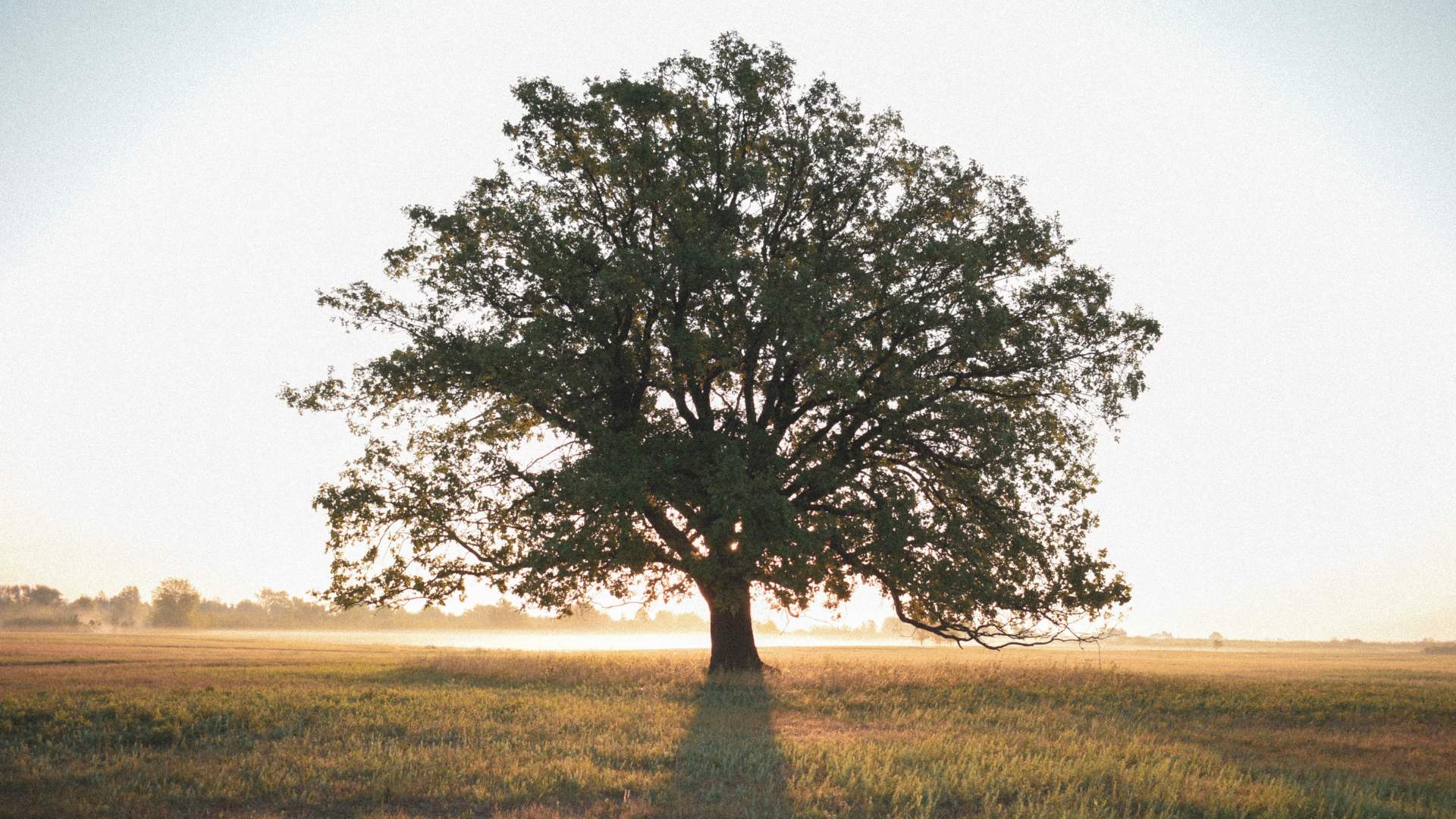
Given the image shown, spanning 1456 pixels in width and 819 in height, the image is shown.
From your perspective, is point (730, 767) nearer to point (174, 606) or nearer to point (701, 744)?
point (701, 744)

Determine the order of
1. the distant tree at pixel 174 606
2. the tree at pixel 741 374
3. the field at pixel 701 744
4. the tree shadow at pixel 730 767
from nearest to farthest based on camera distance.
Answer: the tree shadow at pixel 730 767 < the field at pixel 701 744 < the tree at pixel 741 374 < the distant tree at pixel 174 606

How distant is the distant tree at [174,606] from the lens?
92000 millimetres

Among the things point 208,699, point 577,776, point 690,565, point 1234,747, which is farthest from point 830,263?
point 208,699

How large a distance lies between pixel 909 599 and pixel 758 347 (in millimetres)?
8841

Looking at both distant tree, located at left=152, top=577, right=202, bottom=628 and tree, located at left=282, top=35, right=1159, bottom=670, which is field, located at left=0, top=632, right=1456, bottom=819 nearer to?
tree, located at left=282, top=35, right=1159, bottom=670

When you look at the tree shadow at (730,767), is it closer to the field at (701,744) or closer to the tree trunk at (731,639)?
the field at (701,744)

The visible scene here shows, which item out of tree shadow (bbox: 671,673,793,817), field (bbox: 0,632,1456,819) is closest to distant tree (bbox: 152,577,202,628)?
field (bbox: 0,632,1456,819)

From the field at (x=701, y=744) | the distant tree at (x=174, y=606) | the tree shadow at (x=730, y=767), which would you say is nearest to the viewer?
the tree shadow at (x=730, y=767)

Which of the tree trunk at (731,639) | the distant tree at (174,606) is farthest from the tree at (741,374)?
the distant tree at (174,606)

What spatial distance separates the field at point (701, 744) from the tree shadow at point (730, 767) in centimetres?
5

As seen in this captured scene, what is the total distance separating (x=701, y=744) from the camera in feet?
43.5

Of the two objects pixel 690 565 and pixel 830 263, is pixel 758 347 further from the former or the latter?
pixel 690 565

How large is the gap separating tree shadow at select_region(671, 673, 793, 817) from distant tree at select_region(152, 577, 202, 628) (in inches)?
3706

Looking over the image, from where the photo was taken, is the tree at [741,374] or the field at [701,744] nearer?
the field at [701,744]
